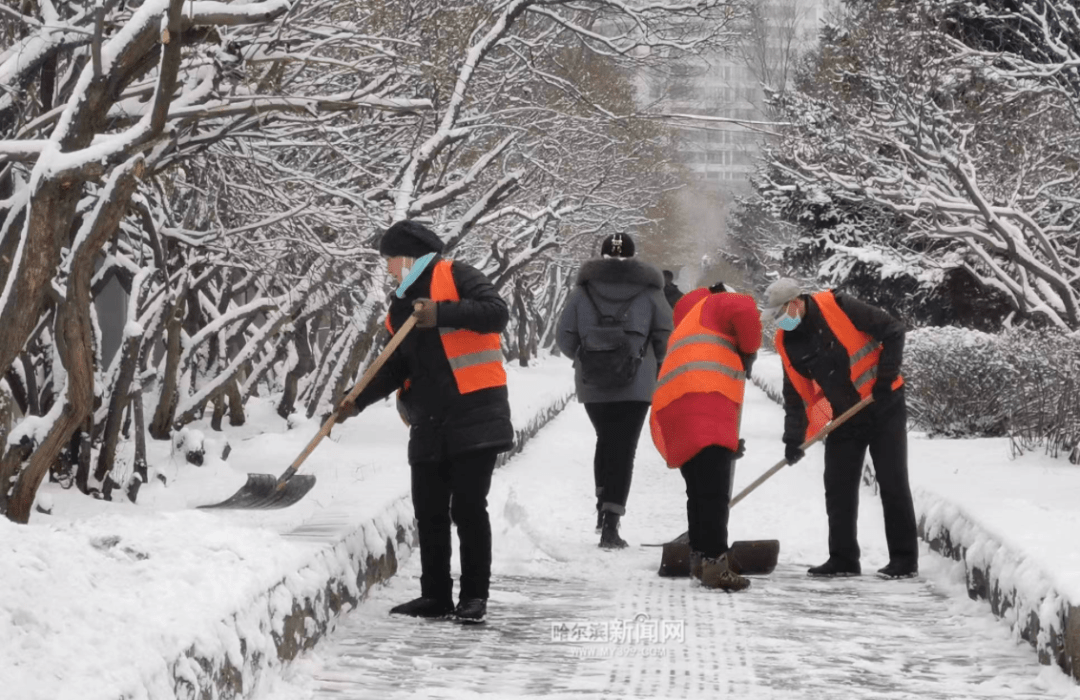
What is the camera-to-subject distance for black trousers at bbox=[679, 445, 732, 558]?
7.95 metres

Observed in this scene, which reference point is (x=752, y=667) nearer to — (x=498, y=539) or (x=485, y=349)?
(x=485, y=349)

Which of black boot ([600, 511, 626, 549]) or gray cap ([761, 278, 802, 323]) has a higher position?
gray cap ([761, 278, 802, 323])

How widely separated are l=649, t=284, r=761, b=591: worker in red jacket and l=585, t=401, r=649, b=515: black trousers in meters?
1.27

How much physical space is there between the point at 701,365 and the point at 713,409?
0.24m

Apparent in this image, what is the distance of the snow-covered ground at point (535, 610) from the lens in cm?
471

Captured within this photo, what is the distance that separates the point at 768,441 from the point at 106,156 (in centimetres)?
1167

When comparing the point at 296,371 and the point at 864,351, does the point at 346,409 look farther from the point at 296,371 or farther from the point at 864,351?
the point at 296,371

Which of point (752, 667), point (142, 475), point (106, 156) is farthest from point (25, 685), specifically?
point (142, 475)

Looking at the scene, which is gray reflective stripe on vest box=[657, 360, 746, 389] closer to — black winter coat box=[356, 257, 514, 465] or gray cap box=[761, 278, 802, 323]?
gray cap box=[761, 278, 802, 323]

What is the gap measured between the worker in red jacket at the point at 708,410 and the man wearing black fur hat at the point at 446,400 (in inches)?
56.4

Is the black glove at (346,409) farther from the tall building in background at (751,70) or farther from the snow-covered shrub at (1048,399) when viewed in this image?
the tall building in background at (751,70)

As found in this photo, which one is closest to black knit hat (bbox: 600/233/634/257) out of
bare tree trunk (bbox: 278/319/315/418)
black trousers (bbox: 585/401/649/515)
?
black trousers (bbox: 585/401/649/515)

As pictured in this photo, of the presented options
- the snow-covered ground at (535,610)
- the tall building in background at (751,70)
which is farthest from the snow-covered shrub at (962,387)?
the snow-covered ground at (535,610)

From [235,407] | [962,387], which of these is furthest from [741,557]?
[235,407]
